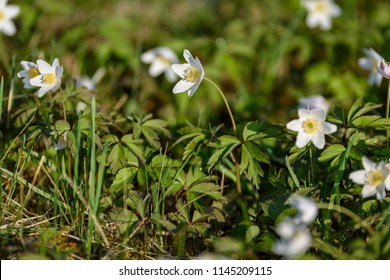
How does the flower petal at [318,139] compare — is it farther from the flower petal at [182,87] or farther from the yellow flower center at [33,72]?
the yellow flower center at [33,72]

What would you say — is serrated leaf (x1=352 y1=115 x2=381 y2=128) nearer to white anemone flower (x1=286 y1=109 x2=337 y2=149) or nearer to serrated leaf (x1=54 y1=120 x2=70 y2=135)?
white anemone flower (x1=286 y1=109 x2=337 y2=149)

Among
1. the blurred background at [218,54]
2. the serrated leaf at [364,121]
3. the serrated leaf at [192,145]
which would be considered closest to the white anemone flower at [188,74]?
the serrated leaf at [192,145]

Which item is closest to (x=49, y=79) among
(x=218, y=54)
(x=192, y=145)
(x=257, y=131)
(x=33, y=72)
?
(x=33, y=72)

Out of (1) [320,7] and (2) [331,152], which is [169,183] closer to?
(2) [331,152]

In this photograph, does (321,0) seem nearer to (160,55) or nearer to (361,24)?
(361,24)

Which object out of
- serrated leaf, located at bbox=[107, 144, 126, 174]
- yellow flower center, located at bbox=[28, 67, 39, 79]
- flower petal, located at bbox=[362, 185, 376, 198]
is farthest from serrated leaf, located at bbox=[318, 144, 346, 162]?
yellow flower center, located at bbox=[28, 67, 39, 79]
